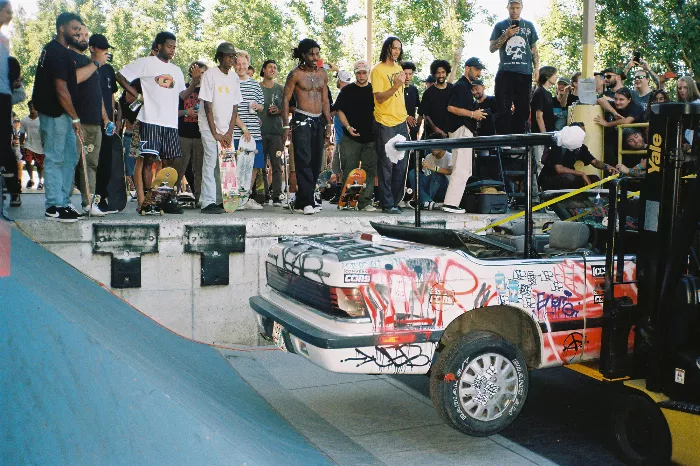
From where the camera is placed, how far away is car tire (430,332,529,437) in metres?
4.21

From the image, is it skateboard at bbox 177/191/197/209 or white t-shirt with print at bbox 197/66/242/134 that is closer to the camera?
white t-shirt with print at bbox 197/66/242/134

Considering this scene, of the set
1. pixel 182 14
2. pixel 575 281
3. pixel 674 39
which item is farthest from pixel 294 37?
pixel 575 281

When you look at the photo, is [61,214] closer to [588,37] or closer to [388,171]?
[388,171]

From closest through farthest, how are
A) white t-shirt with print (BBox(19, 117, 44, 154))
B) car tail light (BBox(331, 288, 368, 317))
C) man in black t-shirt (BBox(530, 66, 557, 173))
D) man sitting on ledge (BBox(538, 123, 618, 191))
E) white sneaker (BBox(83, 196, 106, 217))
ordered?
car tail light (BBox(331, 288, 368, 317))
white sneaker (BBox(83, 196, 106, 217))
man sitting on ledge (BBox(538, 123, 618, 191))
man in black t-shirt (BBox(530, 66, 557, 173))
white t-shirt with print (BBox(19, 117, 44, 154))

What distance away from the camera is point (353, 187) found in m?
9.30

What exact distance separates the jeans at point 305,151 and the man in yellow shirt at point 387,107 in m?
0.84

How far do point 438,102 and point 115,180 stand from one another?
488 centimetres

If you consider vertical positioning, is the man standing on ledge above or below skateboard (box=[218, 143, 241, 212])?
above

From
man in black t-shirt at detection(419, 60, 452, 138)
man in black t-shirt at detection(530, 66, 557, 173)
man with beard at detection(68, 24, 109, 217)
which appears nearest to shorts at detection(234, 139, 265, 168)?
man in black t-shirt at detection(419, 60, 452, 138)

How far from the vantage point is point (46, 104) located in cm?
653

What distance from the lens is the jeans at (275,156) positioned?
399 inches

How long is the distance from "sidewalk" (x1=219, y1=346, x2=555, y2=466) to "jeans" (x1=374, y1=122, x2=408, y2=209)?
299cm

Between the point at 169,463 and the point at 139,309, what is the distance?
12.2 ft

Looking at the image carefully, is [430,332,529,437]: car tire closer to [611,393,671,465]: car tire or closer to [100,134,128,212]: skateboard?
[611,393,671,465]: car tire
